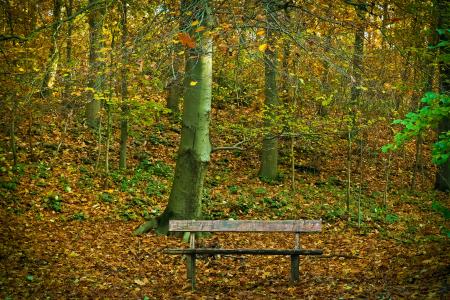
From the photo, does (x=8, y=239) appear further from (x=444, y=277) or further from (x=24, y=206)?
(x=444, y=277)

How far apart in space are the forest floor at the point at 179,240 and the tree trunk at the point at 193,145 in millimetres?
693

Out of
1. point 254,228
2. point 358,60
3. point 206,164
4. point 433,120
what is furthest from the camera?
point 206,164

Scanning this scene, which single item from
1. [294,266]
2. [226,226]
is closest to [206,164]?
[226,226]

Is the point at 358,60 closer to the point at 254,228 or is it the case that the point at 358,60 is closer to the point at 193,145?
the point at 193,145

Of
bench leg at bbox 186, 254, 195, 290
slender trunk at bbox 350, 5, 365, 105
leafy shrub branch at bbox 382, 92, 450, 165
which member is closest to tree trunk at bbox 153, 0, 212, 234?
bench leg at bbox 186, 254, 195, 290

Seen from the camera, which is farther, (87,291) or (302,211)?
(302,211)

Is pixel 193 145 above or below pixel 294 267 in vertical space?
above

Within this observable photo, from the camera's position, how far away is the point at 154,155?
562 inches

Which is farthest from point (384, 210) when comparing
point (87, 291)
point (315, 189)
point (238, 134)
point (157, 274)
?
point (87, 291)

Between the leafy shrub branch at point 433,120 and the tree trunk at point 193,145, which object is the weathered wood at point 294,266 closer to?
the leafy shrub branch at point 433,120

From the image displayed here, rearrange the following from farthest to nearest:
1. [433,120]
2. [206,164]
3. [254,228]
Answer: [206,164], [254,228], [433,120]

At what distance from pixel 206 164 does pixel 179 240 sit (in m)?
1.57

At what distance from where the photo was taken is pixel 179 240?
8688 mm

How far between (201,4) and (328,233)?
5.97 metres
